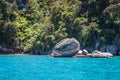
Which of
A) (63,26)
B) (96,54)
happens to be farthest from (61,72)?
(63,26)

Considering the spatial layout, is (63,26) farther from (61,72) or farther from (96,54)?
(61,72)

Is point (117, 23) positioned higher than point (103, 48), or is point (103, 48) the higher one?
point (117, 23)

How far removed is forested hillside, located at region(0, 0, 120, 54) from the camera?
70812 mm

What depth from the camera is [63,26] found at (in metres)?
76.6

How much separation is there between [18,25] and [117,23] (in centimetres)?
2585

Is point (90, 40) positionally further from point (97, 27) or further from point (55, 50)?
point (55, 50)

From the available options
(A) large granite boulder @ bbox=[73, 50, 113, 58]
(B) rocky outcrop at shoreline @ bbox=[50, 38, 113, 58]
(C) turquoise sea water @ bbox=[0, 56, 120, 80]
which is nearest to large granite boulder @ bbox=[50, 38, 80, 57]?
(B) rocky outcrop at shoreline @ bbox=[50, 38, 113, 58]

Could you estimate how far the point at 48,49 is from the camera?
75.8m

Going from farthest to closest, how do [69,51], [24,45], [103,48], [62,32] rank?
[24,45] < [62,32] < [103,48] < [69,51]

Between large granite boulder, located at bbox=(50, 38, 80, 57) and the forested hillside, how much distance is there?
21.8 ft

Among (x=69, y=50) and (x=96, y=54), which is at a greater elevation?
(x=69, y=50)

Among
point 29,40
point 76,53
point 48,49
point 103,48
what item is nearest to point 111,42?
point 103,48

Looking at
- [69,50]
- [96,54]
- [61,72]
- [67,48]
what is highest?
[61,72]

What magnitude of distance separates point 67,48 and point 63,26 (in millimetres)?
12286
